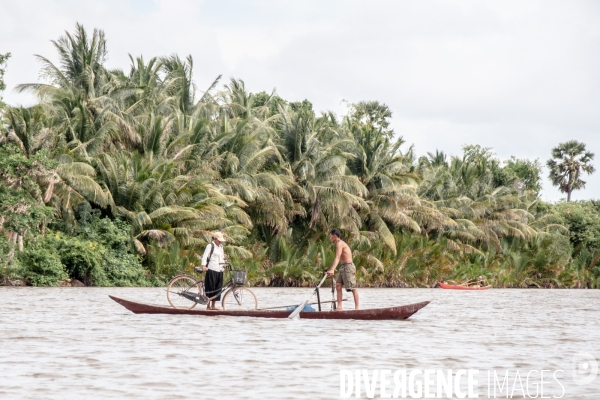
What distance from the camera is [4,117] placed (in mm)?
34000

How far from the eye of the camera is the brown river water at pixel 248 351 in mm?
9266

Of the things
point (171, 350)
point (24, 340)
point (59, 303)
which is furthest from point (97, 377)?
point (59, 303)

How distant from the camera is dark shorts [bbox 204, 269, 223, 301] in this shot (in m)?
18.5

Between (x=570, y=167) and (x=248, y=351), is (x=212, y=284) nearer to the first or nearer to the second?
(x=248, y=351)

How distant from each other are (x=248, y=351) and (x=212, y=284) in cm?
591

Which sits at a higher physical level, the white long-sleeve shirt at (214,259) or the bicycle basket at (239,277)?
the white long-sleeve shirt at (214,259)

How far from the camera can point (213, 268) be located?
721 inches

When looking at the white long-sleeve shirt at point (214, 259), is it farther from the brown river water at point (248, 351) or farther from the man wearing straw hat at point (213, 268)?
the brown river water at point (248, 351)

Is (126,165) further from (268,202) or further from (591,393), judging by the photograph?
(591,393)

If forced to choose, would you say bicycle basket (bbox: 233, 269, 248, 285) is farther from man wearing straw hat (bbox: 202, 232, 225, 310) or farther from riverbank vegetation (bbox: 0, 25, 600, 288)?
riverbank vegetation (bbox: 0, 25, 600, 288)

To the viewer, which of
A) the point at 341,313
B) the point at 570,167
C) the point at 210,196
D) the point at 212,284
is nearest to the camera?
the point at 341,313

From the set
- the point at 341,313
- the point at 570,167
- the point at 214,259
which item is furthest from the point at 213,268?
the point at 570,167

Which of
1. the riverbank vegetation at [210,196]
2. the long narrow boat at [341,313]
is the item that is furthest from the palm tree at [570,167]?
the long narrow boat at [341,313]

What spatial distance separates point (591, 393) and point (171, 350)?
567cm
